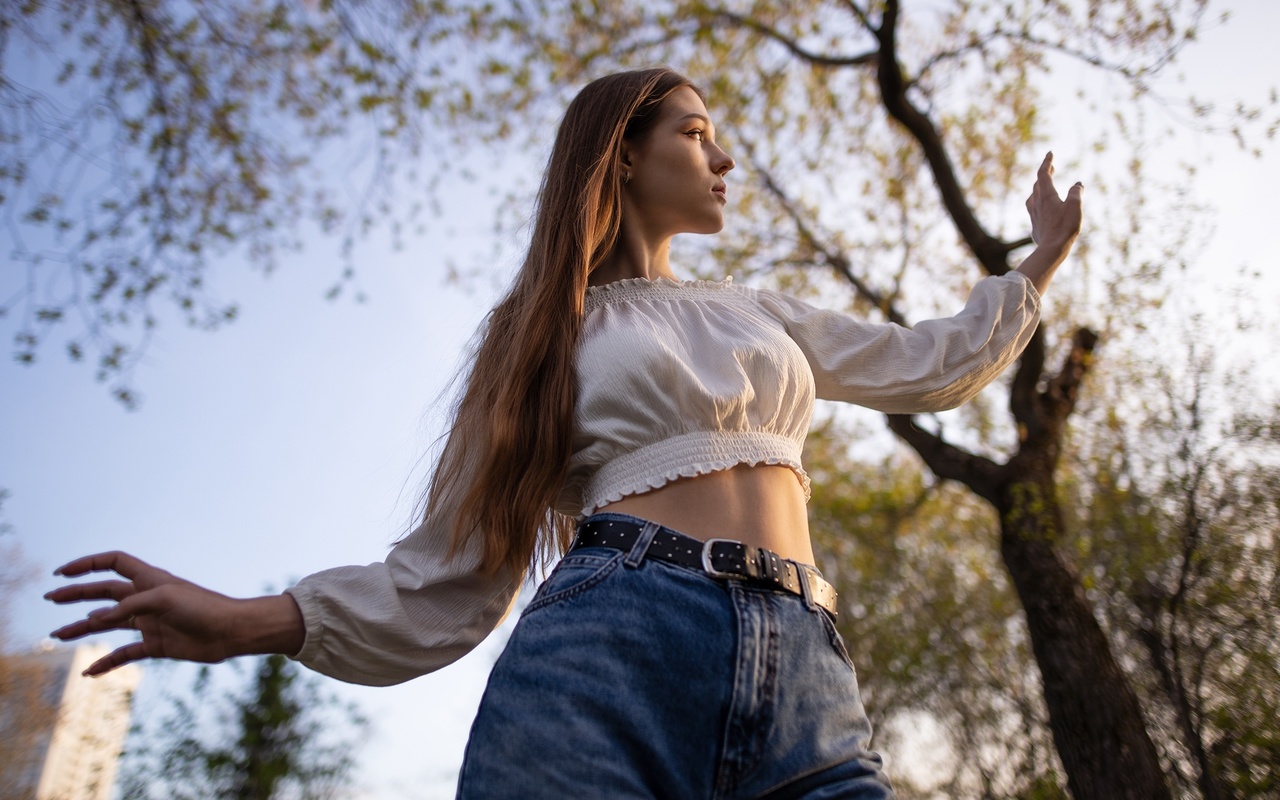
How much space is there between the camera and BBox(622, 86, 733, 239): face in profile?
6.98 feet

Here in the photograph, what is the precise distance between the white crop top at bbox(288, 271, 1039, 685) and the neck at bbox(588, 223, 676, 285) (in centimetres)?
11

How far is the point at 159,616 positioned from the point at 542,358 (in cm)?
80

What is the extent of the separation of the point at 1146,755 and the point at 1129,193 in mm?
3908

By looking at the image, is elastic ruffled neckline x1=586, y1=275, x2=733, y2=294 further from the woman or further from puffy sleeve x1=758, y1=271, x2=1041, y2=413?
puffy sleeve x1=758, y1=271, x2=1041, y2=413

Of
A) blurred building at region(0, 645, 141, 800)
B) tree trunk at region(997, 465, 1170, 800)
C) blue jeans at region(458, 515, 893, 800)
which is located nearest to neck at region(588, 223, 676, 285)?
blue jeans at region(458, 515, 893, 800)

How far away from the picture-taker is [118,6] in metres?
5.99

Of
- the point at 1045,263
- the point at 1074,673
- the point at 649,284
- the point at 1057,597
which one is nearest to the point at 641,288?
the point at 649,284

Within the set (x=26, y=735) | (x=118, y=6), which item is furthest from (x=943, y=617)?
(x=26, y=735)

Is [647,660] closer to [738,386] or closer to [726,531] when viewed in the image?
[726,531]

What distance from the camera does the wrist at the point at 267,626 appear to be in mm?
1594

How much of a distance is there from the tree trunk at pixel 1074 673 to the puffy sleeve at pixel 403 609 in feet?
13.5

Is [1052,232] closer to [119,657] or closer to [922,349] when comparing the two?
[922,349]

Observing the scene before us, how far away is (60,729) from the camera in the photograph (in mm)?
14297

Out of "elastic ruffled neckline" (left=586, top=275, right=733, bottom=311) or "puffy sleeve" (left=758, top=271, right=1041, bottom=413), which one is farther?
"elastic ruffled neckline" (left=586, top=275, right=733, bottom=311)
